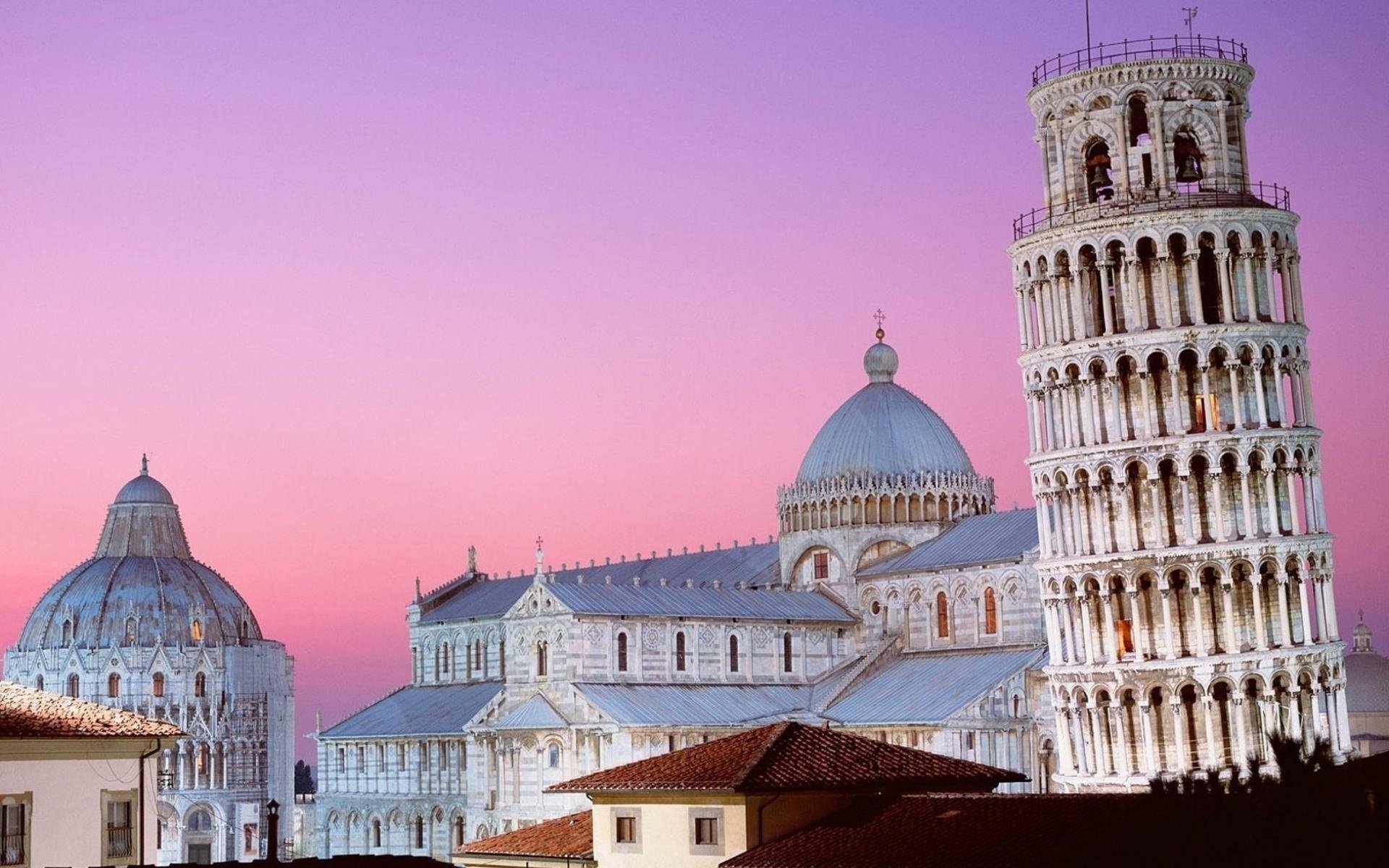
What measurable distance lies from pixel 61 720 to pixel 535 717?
4307cm

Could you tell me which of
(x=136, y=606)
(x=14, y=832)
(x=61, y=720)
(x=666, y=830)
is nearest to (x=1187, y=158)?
(x=666, y=830)

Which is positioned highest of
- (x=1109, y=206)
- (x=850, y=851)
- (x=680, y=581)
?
(x=1109, y=206)

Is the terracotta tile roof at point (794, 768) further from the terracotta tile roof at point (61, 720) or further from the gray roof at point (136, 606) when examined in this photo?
the gray roof at point (136, 606)

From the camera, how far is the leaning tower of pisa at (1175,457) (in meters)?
62.4

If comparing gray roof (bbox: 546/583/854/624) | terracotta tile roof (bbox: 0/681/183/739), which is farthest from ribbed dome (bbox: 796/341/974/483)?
terracotta tile roof (bbox: 0/681/183/739)

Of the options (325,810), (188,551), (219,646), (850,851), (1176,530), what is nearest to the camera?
(850,851)

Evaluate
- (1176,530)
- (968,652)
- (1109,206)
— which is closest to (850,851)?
(1176,530)

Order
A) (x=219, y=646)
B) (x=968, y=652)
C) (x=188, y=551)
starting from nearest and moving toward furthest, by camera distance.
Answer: (x=968, y=652)
(x=219, y=646)
(x=188, y=551)

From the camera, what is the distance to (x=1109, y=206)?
2564 inches

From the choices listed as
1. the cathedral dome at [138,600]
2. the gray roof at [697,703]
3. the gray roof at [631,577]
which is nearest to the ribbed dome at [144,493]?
the cathedral dome at [138,600]

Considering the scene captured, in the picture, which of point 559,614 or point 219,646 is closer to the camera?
point 559,614

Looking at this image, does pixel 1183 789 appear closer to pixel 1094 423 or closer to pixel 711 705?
pixel 1094 423

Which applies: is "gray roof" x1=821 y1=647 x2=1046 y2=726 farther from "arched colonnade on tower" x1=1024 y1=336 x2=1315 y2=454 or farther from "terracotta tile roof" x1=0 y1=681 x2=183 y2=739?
"terracotta tile roof" x1=0 y1=681 x2=183 y2=739

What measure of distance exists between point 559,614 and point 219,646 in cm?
6272
